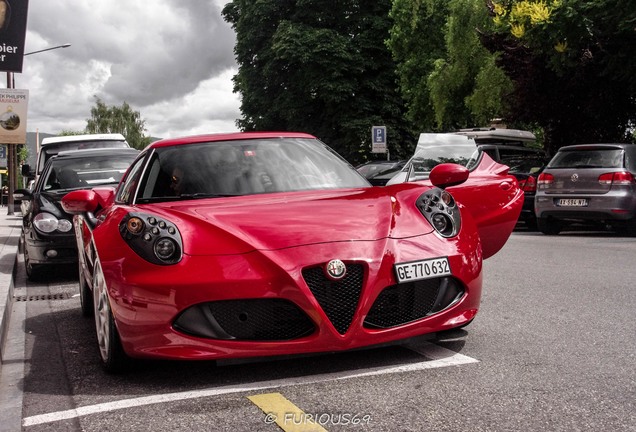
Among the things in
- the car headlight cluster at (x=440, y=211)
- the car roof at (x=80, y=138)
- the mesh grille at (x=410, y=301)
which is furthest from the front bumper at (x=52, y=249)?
the car roof at (x=80, y=138)

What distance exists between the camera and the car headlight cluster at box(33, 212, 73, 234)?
9945 millimetres

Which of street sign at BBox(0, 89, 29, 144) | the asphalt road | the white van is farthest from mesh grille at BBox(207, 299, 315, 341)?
street sign at BBox(0, 89, 29, 144)

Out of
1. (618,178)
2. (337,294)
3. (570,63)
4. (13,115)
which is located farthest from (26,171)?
(337,294)

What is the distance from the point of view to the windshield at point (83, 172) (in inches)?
436

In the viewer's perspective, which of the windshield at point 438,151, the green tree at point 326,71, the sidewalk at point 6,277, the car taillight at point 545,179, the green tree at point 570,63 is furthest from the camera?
the green tree at point 326,71

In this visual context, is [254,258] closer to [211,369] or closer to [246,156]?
[211,369]

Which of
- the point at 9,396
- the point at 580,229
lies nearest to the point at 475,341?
the point at 9,396

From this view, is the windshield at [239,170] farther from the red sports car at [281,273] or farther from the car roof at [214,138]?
the red sports car at [281,273]

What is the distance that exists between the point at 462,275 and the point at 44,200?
266 inches

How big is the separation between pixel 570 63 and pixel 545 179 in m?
4.50

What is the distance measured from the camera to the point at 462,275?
4824 millimetres

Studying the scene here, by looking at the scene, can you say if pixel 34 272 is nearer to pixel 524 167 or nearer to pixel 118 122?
pixel 524 167

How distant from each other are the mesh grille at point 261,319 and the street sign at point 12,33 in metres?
14.6

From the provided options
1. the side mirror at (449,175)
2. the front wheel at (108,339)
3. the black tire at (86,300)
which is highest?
the side mirror at (449,175)
